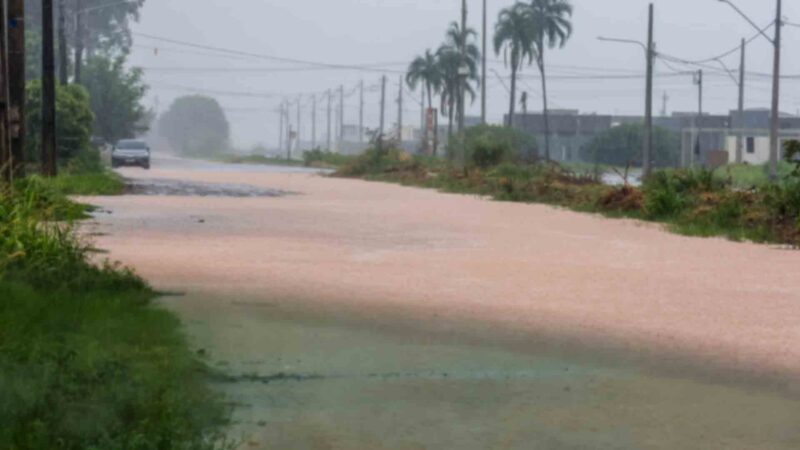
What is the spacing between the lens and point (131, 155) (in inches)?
2985

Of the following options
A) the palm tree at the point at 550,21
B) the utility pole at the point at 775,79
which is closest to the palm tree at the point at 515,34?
the palm tree at the point at 550,21

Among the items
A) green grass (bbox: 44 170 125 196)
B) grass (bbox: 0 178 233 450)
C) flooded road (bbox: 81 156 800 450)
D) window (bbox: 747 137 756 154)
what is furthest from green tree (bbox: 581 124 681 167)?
grass (bbox: 0 178 233 450)

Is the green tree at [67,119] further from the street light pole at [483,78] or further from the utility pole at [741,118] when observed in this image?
the utility pole at [741,118]

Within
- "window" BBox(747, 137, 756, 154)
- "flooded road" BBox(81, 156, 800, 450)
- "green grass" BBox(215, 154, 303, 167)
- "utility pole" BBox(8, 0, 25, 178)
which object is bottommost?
"green grass" BBox(215, 154, 303, 167)

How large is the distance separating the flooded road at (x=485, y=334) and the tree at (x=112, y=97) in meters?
71.4

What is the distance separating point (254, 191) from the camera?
140 ft

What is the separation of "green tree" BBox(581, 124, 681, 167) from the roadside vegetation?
69.8m

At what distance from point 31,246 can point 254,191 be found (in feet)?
92.8

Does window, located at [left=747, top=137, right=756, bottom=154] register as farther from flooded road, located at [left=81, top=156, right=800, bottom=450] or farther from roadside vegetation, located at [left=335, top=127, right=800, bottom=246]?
flooded road, located at [left=81, top=156, right=800, bottom=450]

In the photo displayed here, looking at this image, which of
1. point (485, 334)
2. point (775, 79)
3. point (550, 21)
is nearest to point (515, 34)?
point (550, 21)

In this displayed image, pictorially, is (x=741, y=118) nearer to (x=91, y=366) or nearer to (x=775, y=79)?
(x=775, y=79)

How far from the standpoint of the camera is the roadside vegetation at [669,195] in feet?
83.3

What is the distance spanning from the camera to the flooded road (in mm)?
8477

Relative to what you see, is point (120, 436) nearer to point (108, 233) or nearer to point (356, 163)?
point (108, 233)
